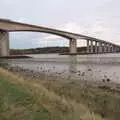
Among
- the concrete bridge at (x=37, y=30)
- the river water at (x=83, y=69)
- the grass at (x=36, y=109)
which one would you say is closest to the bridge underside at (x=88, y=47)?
the concrete bridge at (x=37, y=30)

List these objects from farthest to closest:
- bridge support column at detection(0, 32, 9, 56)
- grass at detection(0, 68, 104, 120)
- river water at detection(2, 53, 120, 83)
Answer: bridge support column at detection(0, 32, 9, 56) < river water at detection(2, 53, 120, 83) < grass at detection(0, 68, 104, 120)

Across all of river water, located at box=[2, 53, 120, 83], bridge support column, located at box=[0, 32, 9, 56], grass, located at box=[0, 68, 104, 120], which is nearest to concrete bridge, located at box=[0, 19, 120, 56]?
bridge support column, located at box=[0, 32, 9, 56]

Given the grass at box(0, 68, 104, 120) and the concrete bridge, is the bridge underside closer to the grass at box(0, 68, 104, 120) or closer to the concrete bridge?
the concrete bridge

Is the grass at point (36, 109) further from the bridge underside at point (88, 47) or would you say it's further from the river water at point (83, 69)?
the bridge underside at point (88, 47)

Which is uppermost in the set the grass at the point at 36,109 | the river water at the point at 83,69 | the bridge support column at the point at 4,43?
the bridge support column at the point at 4,43

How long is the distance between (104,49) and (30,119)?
108 m

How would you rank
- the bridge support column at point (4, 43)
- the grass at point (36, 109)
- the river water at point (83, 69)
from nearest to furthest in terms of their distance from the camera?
the grass at point (36, 109) → the river water at point (83, 69) → the bridge support column at point (4, 43)

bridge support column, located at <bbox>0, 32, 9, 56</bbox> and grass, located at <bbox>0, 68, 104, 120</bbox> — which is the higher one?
bridge support column, located at <bbox>0, 32, 9, 56</bbox>

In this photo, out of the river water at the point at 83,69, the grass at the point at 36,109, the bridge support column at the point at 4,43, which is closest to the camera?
→ the grass at the point at 36,109

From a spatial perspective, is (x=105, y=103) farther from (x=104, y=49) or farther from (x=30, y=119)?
(x=104, y=49)

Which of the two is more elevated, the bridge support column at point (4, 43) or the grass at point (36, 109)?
the bridge support column at point (4, 43)

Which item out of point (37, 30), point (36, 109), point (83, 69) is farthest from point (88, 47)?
point (36, 109)

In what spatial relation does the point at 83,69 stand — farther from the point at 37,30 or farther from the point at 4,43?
the point at 37,30

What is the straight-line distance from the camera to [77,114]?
26.9ft
